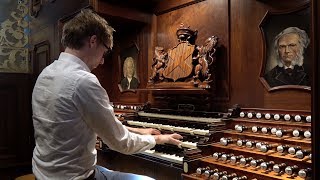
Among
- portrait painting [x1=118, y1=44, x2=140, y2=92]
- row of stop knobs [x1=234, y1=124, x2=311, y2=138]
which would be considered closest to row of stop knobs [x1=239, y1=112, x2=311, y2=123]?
row of stop knobs [x1=234, y1=124, x2=311, y2=138]

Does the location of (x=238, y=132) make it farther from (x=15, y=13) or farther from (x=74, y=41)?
(x=15, y=13)

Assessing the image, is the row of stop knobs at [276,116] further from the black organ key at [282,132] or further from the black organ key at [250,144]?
the black organ key at [250,144]

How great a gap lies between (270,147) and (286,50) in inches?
31.3

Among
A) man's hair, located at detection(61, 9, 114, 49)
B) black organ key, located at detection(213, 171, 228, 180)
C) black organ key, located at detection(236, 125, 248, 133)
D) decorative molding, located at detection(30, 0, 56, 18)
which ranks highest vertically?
decorative molding, located at detection(30, 0, 56, 18)

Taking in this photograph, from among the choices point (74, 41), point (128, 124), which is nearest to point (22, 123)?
point (128, 124)

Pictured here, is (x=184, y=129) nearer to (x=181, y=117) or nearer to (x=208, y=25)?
(x=181, y=117)

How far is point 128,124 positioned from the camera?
10.2 feet

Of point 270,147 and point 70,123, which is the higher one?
point 70,123

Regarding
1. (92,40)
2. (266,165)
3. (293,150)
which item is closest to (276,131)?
(293,150)

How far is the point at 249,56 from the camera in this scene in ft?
8.38

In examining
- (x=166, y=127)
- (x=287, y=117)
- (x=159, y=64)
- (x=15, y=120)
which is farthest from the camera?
(x=15, y=120)

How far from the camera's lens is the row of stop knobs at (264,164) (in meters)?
1.63

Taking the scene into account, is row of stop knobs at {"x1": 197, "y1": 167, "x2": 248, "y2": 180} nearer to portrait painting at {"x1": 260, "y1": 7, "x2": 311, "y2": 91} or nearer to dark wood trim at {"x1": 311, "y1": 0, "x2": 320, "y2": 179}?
dark wood trim at {"x1": 311, "y1": 0, "x2": 320, "y2": 179}

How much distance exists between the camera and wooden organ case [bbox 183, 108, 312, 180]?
5.60 ft
